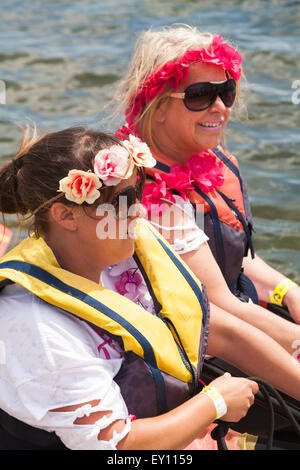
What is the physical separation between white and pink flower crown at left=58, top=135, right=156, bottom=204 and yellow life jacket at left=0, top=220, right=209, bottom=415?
0.72 ft

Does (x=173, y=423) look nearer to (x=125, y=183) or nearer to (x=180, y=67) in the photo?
(x=125, y=183)

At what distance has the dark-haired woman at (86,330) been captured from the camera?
5.94ft

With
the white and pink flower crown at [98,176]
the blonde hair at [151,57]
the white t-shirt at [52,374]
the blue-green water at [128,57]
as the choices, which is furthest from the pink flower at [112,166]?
the blue-green water at [128,57]

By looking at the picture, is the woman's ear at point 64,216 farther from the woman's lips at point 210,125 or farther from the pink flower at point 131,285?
the woman's lips at point 210,125

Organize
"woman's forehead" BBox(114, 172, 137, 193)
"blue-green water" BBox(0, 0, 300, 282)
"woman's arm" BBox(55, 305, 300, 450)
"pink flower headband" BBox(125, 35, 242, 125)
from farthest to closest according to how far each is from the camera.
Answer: "blue-green water" BBox(0, 0, 300, 282) → "pink flower headband" BBox(125, 35, 242, 125) → "woman's forehead" BBox(114, 172, 137, 193) → "woman's arm" BBox(55, 305, 300, 450)

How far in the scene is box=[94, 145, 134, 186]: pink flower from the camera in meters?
1.94

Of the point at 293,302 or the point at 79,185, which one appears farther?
the point at 293,302

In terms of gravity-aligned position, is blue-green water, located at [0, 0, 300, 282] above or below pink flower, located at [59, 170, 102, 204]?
→ below

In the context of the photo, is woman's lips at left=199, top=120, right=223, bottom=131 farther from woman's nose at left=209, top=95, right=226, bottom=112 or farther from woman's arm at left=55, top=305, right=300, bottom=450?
woman's arm at left=55, top=305, right=300, bottom=450

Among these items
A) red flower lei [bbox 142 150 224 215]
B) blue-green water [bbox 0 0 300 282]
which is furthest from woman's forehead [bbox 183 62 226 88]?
blue-green water [bbox 0 0 300 282]

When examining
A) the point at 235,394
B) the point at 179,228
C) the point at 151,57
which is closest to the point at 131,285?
the point at 179,228

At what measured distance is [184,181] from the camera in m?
2.81

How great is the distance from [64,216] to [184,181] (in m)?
0.91

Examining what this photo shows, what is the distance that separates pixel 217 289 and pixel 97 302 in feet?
2.72
